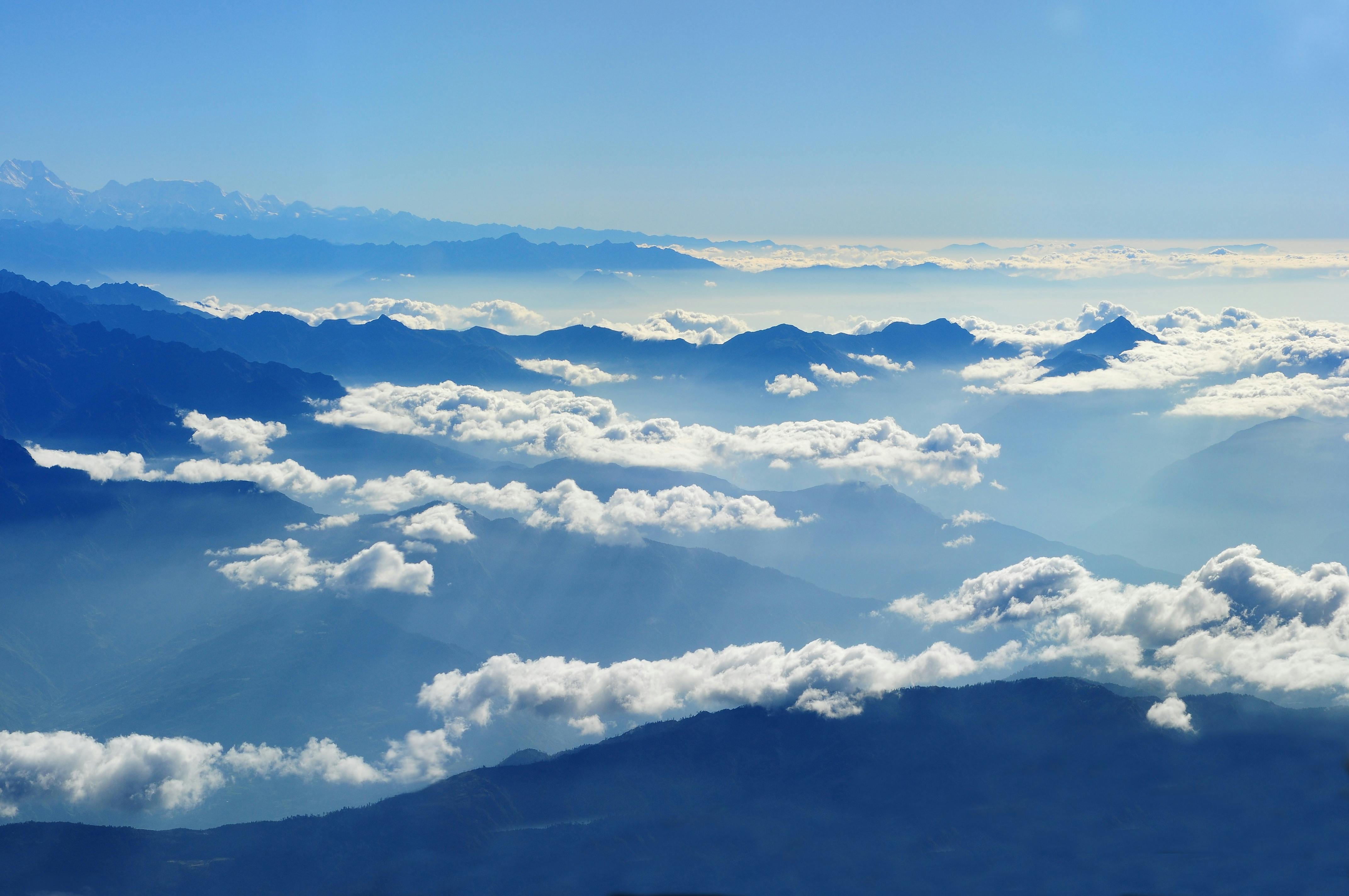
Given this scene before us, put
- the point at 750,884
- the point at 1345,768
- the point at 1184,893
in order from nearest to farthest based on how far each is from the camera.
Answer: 1. the point at 1345,768
2. the point at 1184,893
3. the point at 750,884

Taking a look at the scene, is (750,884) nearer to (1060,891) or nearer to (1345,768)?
(1060,891)

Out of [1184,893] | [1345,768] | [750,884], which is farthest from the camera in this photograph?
[750,884]

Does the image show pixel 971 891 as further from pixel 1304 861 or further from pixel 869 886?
pixel 1304 861

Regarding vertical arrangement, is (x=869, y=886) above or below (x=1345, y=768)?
below

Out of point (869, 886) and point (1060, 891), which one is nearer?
point (1060, 891)

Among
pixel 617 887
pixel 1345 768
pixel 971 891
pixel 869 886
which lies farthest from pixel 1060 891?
pixel 1345 768

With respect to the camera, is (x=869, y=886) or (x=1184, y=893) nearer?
(x=1184, y=893)

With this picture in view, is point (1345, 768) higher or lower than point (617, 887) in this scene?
higher

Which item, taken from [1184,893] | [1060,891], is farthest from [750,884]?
[1184,893]
